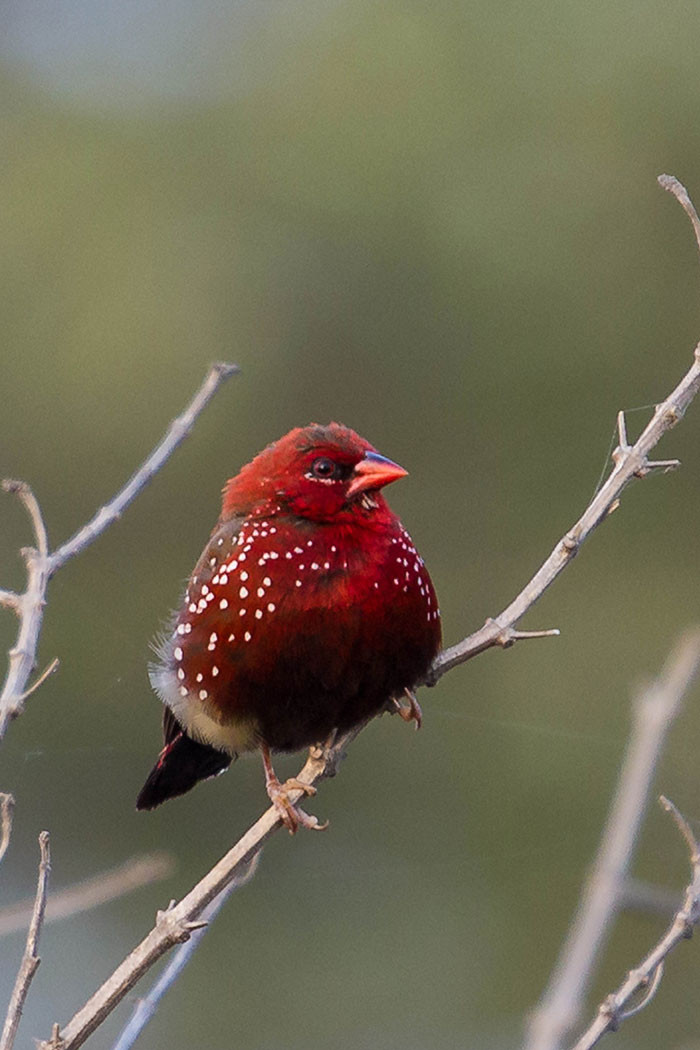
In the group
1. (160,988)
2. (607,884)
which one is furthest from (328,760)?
(607,884)

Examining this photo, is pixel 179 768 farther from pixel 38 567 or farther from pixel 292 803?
pixel 38 567

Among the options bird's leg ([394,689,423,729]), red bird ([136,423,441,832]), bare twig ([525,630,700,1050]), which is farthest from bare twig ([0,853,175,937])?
bare twig ([525,630,700,1050])

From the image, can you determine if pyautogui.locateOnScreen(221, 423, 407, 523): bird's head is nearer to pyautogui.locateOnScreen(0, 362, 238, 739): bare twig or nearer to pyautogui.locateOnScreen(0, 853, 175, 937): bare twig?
pyautogui.locateOnScreen(0, 362, 238, 739): bare twig

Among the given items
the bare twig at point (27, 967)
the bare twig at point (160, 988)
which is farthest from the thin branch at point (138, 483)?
the bare twig at point (160, 988)

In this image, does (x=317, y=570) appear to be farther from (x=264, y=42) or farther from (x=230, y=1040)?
(x=264, y=42)

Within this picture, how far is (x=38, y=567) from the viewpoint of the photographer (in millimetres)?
2764

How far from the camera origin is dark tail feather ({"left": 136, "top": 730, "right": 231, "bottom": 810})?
4219 mm

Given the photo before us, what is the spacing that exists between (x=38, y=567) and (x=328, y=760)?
991 mm

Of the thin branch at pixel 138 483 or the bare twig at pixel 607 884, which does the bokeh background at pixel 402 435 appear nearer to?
the thin branch at pixel 138 483

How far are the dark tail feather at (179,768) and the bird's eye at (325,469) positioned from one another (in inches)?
34.1

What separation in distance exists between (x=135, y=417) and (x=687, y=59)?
3.67m

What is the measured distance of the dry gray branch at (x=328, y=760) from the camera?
2473mm

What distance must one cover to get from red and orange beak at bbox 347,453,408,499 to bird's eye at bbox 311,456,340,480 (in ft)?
0.15

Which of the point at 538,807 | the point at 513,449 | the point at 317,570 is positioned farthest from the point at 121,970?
the point at 513,449
